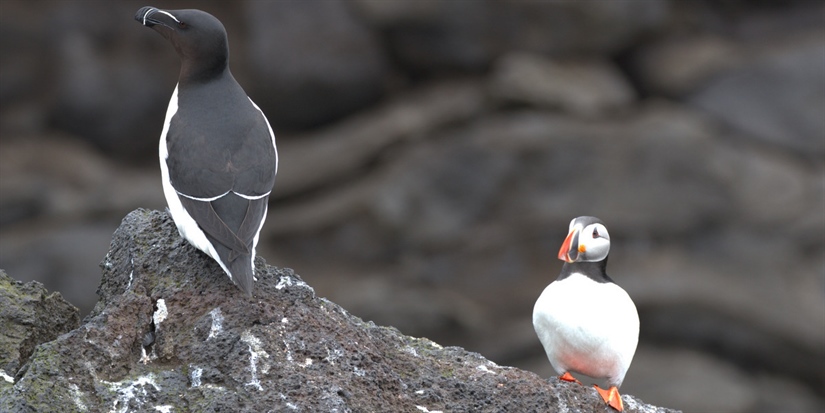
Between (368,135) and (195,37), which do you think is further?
(368,135)

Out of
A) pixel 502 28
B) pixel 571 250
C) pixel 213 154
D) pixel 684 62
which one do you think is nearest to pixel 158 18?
pixel 213 154

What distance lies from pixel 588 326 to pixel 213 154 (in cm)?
155

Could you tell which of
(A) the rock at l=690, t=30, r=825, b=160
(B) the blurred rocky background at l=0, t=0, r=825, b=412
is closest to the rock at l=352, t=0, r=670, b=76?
(B) the blurred rocky background at l=0, t=0, r=825, b=412

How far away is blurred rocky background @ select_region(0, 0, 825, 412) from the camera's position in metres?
12.2

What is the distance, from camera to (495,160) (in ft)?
40.3

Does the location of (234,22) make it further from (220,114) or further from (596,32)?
(220,114)

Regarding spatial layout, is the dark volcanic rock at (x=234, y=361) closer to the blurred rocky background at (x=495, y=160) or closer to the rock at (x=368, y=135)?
the blurred rocky background at (x=495, y=160)

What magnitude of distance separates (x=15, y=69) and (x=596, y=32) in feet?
19.6

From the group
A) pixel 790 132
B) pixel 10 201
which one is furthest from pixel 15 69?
pixel 790 132

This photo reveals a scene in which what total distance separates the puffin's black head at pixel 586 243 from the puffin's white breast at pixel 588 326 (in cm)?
8

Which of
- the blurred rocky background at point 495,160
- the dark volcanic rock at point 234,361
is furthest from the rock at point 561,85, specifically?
the dark volcanic rock at point 234,361

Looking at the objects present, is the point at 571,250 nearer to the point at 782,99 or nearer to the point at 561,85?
the point at 561,85

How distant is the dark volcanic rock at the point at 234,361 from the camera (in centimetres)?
409

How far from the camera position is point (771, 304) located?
12.2 m
